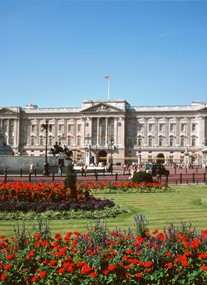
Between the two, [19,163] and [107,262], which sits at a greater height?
[19,163]

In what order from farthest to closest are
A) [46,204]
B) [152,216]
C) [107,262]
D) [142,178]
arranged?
[142,178] → [46,204] → [152,216] → [107,262]

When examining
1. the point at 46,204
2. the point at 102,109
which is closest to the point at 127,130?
the point at 102,109

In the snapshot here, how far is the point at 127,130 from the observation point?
353 ft

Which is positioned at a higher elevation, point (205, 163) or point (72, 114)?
point (72, 114)

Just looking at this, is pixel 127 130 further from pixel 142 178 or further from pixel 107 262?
pixel 107 262

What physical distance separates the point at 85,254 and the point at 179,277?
5.76 ft

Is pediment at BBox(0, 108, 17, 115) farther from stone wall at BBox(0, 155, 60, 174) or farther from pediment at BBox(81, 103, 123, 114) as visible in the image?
stone wall at BBox(0, 155, 60, 174)

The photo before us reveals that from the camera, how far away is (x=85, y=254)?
7.18 m

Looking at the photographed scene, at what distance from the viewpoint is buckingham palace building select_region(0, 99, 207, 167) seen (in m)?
104

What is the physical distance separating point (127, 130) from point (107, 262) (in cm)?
10092

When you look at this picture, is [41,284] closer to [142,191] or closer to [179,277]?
[179,277]

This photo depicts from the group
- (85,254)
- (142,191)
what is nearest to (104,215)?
(85,254)

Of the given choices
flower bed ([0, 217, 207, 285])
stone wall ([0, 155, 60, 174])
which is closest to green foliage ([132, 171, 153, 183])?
stone wall ([0, 155, 60, 174])

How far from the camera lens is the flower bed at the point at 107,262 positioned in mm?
6680
